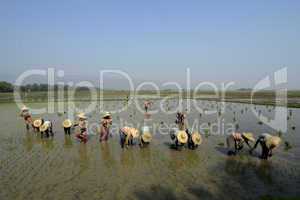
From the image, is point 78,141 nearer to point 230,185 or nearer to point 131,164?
point 131,164

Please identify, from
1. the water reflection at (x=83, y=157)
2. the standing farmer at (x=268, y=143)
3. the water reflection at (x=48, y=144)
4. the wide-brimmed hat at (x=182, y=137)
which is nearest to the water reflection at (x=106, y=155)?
the water reflection at (x=83, y=157)

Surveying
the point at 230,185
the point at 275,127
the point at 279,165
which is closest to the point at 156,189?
the point at 230,185

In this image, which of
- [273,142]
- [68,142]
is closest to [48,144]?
[68,142]

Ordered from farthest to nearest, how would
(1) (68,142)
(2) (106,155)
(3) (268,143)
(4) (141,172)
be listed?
(1) (68,142) → (2) (106,155) → (3) (268,143) → (4) (141,172)

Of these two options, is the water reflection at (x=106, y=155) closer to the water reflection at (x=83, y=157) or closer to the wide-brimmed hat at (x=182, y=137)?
the water reflection at (x=83, y=157)

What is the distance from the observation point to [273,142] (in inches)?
394

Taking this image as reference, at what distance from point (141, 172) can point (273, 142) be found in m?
5.31

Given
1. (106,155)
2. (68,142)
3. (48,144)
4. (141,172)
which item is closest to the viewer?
(141,172)

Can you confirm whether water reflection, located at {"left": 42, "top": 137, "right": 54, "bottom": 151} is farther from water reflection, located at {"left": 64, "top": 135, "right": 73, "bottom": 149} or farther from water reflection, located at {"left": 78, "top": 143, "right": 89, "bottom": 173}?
water reflection, located at {"left": 78, "top": 143, "right": 89, "bottom": 173}

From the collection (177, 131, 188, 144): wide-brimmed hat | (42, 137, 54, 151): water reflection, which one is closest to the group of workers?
(177, 131, 188, 144): wide-brimmed hat

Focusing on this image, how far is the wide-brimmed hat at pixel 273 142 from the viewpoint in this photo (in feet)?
32.8

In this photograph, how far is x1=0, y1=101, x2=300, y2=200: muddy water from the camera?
24.8ft

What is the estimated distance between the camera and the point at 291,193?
7.33 m

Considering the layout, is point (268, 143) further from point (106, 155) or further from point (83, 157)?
point (83, 157)
